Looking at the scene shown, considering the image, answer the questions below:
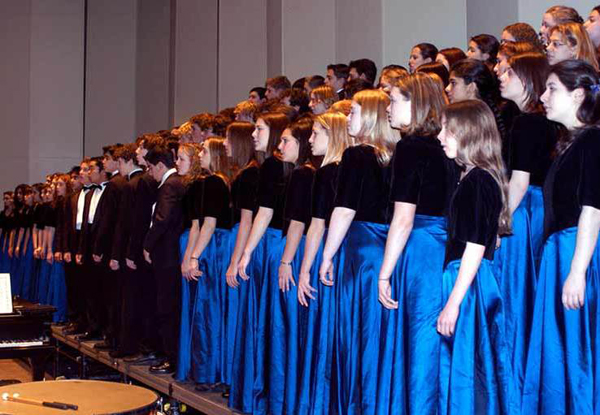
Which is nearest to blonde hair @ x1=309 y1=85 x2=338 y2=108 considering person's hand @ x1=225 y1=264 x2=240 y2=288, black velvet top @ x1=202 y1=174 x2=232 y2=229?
black velvet top @ x1=202 y1=174 x2=232 y2=229

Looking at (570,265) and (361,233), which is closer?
(570,265)

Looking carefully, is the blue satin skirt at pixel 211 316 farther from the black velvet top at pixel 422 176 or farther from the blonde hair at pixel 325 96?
the black velvet top at pixel 422 176

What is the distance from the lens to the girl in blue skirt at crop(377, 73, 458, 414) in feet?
11.7

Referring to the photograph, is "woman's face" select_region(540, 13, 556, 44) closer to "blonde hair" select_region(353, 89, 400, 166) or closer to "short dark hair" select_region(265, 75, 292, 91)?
"blonde hair" select_region(353, 89, 400, 166)

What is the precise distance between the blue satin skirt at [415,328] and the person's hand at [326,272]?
0.44 m

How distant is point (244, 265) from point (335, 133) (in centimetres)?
123

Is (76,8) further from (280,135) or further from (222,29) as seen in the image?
(280,135)

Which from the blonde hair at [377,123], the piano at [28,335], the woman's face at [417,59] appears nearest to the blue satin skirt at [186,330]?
the piano at [28,335]

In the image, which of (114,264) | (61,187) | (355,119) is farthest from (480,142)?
(61,187)

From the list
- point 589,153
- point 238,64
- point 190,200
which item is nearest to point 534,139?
point 589,153

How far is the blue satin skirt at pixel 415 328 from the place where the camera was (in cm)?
357

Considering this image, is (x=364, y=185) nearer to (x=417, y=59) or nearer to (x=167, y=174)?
(x=417, y=59)

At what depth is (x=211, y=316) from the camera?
5.70 m

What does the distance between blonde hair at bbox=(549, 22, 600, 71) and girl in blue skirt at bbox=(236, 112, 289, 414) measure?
1.86 metres
